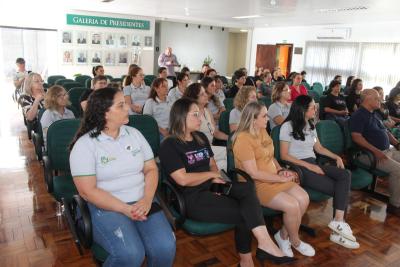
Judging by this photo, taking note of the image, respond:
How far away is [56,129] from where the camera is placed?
2775 mm

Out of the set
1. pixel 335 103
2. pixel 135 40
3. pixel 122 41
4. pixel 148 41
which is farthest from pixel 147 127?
pixel 148 41

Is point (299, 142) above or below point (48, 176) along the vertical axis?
above

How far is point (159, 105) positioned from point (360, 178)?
2341mm

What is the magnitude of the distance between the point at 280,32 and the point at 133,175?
12.9m

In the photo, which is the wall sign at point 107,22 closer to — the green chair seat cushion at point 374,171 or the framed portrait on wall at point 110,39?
the framed portrait on wall at point 110,39

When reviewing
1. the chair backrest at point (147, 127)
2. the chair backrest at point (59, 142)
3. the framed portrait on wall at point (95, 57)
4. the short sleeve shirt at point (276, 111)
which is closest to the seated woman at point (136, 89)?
the short sleeve shirt at point (276, 111)

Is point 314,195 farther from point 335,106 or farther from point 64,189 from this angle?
point 335,106

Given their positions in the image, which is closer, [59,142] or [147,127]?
[59,142]

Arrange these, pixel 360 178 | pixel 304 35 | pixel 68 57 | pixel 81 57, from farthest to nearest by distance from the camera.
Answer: pixel 304 35 < pixel 81 57 < pixel 68 57 < pixel 360 178

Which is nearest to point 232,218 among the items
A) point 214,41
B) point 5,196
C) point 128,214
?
point 128,214

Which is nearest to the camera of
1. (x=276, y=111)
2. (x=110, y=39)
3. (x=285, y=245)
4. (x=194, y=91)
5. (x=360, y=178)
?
(x=285, y=245)

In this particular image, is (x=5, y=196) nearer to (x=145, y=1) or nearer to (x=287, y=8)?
(x=145, y=1)

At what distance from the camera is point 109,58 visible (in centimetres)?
1134

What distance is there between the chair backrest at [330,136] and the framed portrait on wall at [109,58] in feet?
29.8
